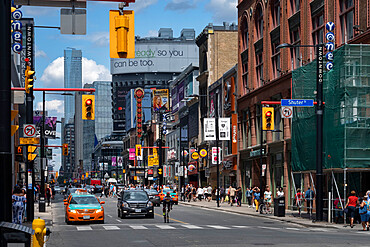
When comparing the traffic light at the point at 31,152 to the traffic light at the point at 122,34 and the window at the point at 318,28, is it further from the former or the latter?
the traffic light at the point at 122,34

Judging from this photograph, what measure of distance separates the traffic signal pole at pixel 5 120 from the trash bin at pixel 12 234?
0.82 meters

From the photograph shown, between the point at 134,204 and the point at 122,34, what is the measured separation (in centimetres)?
2581

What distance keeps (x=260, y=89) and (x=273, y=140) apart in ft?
15.9

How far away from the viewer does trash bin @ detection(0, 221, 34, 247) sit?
33.0 feet

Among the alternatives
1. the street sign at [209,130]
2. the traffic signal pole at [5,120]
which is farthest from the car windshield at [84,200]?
the street sign at [209,130]

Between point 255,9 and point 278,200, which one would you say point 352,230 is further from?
point 255,9

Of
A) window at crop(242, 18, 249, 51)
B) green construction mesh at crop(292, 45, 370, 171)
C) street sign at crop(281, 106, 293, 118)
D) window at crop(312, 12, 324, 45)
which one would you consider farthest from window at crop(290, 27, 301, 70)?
window at crop(242, 18, 249, 51)

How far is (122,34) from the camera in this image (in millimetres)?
12703

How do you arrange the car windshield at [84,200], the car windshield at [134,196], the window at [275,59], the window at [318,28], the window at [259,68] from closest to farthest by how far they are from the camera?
the car windshield at [84,200]
the car windshield at [134,196]
the window at [318,28]
the window at [275,59]
the window at [259,68]

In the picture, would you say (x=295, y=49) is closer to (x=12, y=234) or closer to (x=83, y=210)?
(x=83, y=210)

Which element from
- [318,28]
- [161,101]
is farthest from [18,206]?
[161,101]

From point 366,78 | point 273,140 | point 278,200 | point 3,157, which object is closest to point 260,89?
point 273,140

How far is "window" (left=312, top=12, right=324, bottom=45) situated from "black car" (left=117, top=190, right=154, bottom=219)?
1623 cm

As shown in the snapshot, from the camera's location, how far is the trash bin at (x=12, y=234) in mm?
10070
